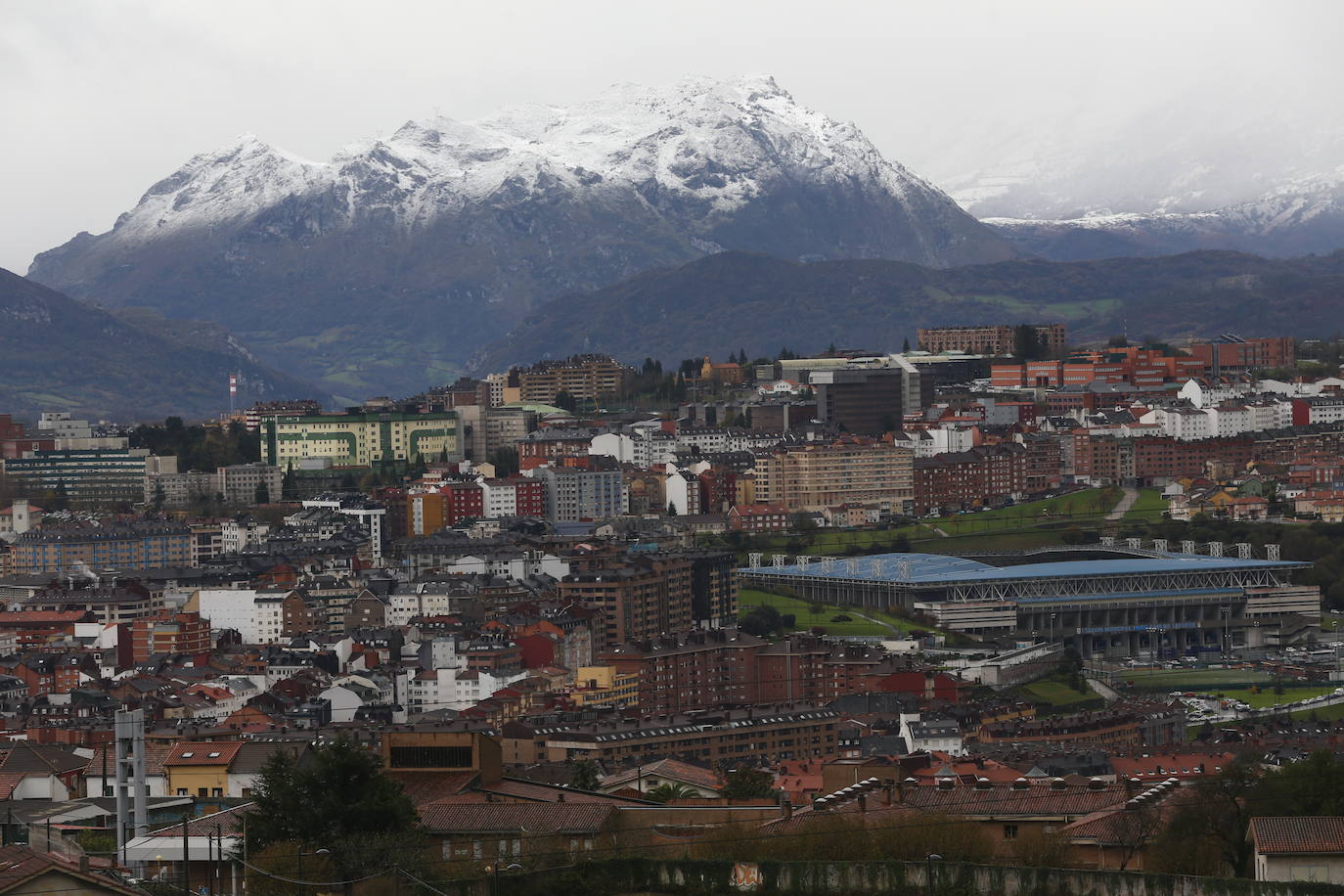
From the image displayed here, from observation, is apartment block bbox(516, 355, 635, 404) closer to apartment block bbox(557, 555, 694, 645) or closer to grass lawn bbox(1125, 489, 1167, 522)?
grass lawn bbox(1125, 489, 1167, 522)

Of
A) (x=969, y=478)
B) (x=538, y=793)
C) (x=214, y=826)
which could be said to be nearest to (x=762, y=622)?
(x=969, y=478)

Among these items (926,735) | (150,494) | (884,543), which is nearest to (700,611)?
(884,543)

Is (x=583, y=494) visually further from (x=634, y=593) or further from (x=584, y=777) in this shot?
(x=584, y=777)

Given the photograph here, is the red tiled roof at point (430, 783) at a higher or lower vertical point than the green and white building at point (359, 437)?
lower

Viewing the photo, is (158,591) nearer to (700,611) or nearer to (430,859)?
(700,611)

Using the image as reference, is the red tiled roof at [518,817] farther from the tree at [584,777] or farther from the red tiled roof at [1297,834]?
the red tiled roof at [1297,834]

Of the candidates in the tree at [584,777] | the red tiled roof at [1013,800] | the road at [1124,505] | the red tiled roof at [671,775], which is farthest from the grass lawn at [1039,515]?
the red tiled roof at [1013,800]
